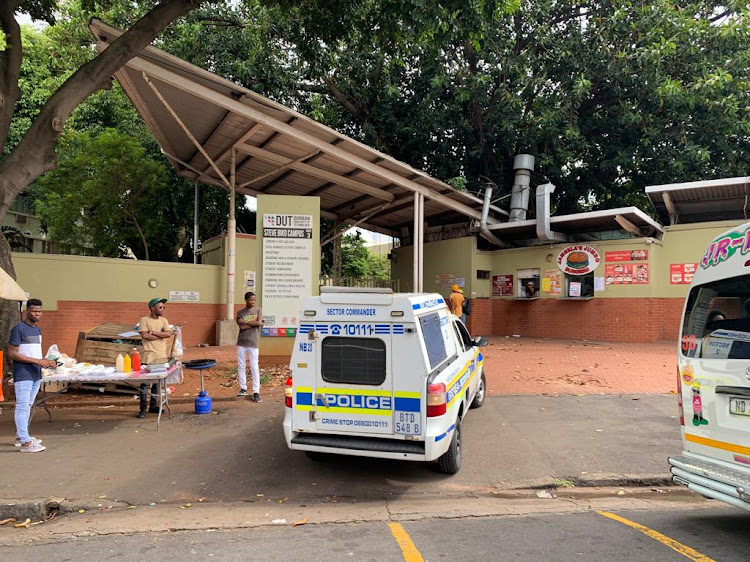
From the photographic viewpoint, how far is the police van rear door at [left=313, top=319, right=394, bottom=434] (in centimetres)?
489

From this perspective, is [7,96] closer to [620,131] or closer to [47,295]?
[47,295]

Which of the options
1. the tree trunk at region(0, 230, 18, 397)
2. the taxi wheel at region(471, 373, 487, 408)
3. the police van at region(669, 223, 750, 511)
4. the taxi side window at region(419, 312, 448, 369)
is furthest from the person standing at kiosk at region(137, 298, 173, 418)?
the police van at region(669, 223, 750, 511)

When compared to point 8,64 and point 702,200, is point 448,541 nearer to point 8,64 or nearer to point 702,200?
point 8,64

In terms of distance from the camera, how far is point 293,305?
34.6 feet

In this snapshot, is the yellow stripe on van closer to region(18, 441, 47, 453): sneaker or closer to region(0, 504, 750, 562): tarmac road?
region(0, 504, 750, 562): tarmac road

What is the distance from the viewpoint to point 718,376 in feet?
12.5

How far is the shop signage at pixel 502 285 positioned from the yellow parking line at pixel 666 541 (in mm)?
13501

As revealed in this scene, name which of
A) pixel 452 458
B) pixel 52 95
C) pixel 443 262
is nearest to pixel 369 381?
pixel 452 458

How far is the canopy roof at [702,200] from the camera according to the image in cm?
1338

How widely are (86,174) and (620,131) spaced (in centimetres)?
1862

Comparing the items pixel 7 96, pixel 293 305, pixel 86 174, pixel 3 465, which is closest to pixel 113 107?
pixel 86 174

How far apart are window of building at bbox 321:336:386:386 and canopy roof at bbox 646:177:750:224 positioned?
39.7ft

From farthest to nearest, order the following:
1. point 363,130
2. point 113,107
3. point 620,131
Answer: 1. point 113,107
2. point 363,130
3. point 620,131

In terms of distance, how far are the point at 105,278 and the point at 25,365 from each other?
797cm
